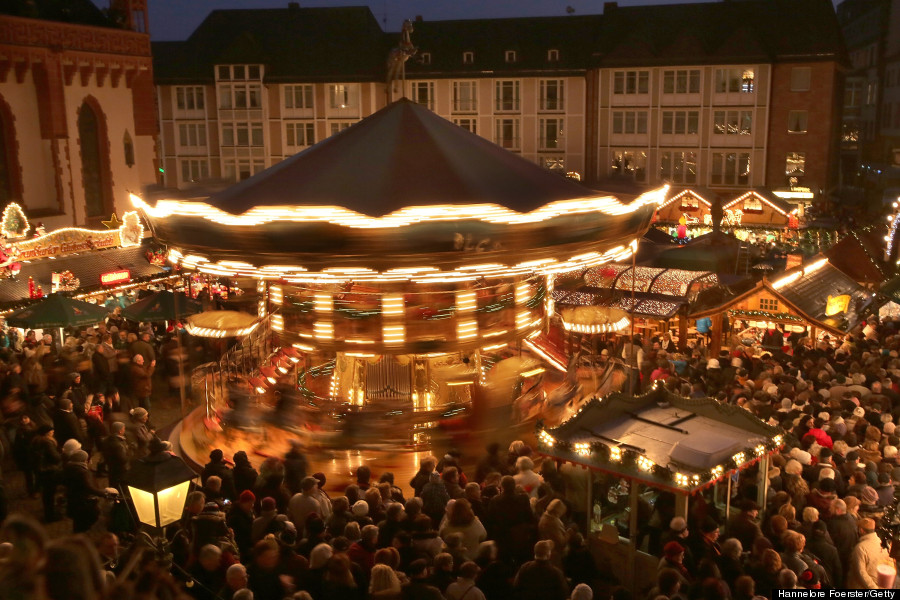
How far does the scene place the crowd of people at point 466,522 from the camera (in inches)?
251

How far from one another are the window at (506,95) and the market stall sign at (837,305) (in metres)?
28.7

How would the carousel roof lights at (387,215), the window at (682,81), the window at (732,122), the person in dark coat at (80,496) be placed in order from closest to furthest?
1. the person in dark coat at (80,496)
2. the carousel roof lights at (387,215)
3. the window at (732,122)
4. the window at (682,81)

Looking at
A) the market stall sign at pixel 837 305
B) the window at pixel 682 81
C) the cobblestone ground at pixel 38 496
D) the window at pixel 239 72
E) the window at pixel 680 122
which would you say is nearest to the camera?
the cobblestone ground at pixel 38 496

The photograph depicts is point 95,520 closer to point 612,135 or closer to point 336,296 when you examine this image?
point 336,296

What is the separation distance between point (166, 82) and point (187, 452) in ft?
124

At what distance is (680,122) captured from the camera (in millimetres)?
41406

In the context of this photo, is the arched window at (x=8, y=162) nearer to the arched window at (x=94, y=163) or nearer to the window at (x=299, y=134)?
the arched window at (x=94, y=163)

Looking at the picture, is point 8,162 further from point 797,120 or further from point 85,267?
point 797,120

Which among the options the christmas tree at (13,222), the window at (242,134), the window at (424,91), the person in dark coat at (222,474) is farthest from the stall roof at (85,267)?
the window at (424,91)

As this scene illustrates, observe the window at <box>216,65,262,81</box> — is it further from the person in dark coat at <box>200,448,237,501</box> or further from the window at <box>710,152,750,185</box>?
the person in dark coat at <box>200,448,237,501</box>

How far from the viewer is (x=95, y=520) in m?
8.80

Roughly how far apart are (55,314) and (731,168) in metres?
33.2

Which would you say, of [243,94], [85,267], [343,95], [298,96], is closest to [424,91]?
[343,95]

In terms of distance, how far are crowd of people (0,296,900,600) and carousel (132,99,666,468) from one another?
135cm
